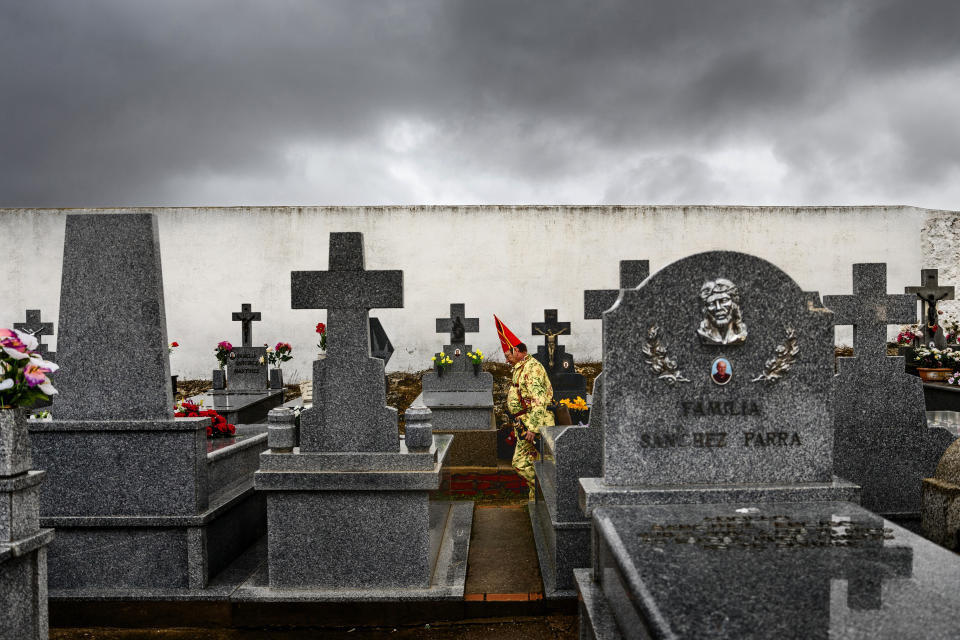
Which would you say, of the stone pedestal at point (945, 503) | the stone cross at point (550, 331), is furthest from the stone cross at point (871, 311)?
the stone cross at point (550, 331)

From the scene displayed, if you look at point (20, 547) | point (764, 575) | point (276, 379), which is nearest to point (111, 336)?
point (20, 547)

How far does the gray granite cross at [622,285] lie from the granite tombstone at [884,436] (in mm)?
1461

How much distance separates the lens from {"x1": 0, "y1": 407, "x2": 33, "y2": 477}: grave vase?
249 cm

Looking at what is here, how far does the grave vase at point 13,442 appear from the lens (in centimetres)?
249

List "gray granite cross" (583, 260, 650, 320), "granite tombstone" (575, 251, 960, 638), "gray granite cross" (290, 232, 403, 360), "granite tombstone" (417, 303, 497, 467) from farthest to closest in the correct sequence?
"granite tombstone" (417, 303, 497, 467) → "gray granite cross" (583, 260, 650, 320) → "gray granite cross" (290, 232, 403, 360) → "granite tombstone" (575, 251, 960, 638)

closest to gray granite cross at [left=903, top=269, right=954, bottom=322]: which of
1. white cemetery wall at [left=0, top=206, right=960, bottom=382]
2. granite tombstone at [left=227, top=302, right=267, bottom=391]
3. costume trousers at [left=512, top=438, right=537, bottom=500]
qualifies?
white cemetery wall at [left=0, top=206, right=960, bottom=382]

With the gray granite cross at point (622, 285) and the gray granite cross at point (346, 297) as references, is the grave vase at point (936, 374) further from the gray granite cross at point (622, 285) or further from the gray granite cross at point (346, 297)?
the gray granite cross at point (346, 297)

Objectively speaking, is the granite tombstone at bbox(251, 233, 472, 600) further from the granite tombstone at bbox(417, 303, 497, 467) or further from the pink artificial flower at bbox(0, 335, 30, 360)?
the granite tombstone at bbox(417, 303, 497, 467)

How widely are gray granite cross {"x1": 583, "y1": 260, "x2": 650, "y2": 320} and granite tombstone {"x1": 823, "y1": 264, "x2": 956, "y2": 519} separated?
1461mm

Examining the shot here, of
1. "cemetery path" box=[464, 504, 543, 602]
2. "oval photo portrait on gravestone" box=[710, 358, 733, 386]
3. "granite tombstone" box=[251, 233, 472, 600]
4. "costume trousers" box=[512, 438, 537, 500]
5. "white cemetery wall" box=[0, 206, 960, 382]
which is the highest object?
"white cemetery wall" box=[0, 206, 960, 382]

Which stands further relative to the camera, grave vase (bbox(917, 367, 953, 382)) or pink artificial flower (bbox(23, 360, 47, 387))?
grave vase (bbox(917, 367, 953, 382))

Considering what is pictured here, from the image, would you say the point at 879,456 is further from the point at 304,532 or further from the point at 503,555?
the point at 304,532

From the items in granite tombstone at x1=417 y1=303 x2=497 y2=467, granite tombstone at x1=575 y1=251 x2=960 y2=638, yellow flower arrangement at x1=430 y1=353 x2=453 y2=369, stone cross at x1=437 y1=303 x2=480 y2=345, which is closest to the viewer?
granite tombstone at x1=575 y1=251 x2=960 y2=638

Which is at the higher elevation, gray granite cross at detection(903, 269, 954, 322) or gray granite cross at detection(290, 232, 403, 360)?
gray granite cross at detection(903, 269, 954, 322)
